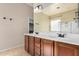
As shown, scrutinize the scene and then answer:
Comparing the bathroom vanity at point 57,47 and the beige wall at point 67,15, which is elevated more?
the beige wall at point 67,15

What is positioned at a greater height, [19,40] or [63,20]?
[63,20]

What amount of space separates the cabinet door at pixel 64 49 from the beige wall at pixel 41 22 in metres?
1.45

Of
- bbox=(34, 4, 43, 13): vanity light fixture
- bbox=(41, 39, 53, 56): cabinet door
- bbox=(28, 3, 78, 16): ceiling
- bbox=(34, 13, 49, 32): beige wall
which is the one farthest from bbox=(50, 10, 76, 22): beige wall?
bbox=(34, 4, 43, 13): vanity light fixture

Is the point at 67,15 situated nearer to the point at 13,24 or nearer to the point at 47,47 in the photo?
the point at 47,47

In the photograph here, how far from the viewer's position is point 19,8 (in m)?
4.75

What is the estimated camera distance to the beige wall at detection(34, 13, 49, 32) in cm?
351

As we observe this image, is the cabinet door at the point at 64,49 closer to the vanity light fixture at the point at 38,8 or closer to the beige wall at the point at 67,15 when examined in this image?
the beige wall at the point at 67,15

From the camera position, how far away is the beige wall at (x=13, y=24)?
4.19 meters

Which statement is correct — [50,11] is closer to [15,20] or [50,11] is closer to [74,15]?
[74,15]

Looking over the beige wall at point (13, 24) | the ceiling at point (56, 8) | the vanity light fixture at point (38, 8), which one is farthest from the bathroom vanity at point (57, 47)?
the beige wall at point (13, 24)

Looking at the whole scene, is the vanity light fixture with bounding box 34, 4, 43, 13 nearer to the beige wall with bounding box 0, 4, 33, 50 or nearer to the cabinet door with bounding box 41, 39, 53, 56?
the beige wall with bounding box 0, 4, 33, 50

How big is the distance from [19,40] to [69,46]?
3.28m

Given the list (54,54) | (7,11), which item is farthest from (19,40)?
(54,54)

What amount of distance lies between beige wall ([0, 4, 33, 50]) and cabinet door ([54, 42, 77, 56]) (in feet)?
9.04
